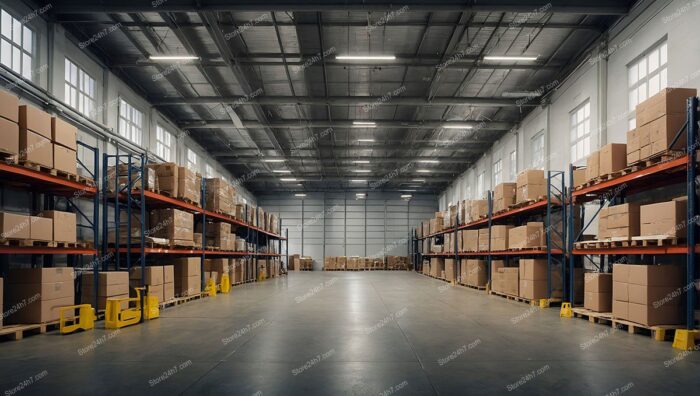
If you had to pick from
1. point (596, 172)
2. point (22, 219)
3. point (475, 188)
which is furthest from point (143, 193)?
point (475, 188)

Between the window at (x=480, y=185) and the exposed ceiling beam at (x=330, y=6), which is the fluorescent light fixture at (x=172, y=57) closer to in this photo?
the exposed ceiling beam at (x=330, y=6)

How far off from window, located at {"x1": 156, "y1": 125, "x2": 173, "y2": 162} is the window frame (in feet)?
22.3

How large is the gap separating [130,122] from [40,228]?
27.1ft

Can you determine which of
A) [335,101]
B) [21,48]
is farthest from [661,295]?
[21,48]

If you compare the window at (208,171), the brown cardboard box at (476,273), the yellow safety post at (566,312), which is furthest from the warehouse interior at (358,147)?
the window at (208,171)

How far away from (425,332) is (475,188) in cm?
1887

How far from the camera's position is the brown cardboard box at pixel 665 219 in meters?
6.10

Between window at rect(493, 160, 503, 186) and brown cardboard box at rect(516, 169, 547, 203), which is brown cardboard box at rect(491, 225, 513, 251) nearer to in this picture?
brown cardboard box at rect(516, 169, 547, 203)

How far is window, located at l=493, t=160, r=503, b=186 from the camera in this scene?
2014 centimetres

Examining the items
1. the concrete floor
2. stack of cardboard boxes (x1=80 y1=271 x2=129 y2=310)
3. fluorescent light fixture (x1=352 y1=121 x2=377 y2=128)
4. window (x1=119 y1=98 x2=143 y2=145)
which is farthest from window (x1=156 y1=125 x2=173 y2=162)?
the concrete floor

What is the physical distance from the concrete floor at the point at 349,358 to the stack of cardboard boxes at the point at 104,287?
3.10 feet

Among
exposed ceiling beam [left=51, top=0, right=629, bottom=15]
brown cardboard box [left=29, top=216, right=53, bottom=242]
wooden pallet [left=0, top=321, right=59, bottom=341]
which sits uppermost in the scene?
exposed ceiling beam [left=51, top=0, right=629, bottom=15]

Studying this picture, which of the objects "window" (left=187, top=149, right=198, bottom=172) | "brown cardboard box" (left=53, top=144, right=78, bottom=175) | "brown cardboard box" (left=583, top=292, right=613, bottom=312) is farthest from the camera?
"window" (left=187, top=149, right=198, bottom=172)

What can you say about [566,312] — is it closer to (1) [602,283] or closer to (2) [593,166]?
(1) [602,283]
